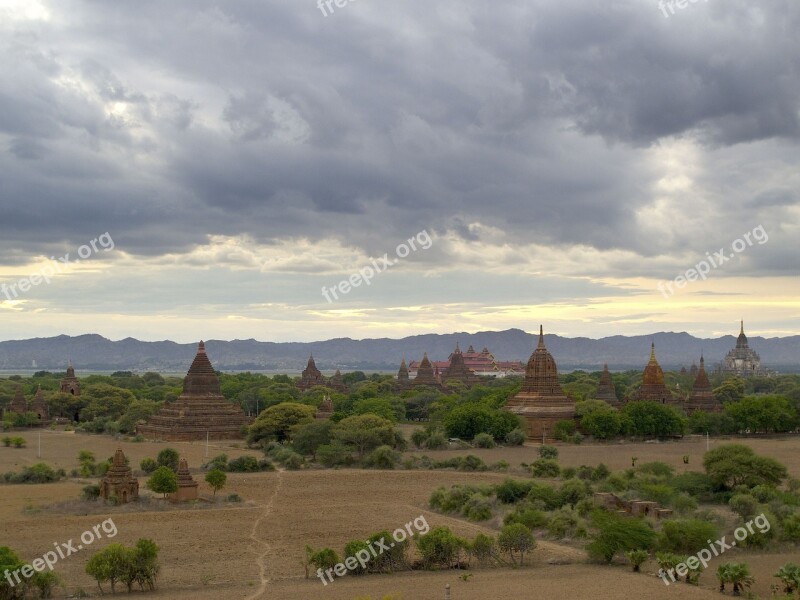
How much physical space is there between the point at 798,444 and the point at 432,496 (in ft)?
129

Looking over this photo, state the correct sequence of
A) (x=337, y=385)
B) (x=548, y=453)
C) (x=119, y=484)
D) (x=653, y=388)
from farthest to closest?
(x=337, y=385) < (x=653, y=388) < (x=548, y=453) < (x=119, y=484)

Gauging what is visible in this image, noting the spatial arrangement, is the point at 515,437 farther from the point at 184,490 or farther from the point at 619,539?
the point at 619,539

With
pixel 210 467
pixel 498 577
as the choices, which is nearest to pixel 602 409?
pixel 210 467

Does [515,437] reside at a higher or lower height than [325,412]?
lower

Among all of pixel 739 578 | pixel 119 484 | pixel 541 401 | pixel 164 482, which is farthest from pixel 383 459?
pixel 739 578

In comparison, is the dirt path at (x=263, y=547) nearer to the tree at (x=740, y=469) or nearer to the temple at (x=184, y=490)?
the temple at (x=184, y=490)

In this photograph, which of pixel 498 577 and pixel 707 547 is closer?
pixel 498 577

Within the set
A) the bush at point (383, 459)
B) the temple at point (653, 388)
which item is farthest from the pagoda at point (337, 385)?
the bush at point (383, 459)

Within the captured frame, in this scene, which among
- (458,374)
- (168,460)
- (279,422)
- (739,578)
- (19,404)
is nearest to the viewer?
(739,578)

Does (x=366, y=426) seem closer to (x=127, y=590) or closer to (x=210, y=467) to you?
(x=210, y=467)

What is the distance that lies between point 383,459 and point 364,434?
4413 mm

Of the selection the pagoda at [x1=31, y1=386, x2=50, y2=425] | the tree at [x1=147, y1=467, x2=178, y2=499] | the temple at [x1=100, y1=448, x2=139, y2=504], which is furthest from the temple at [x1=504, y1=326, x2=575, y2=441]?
the pagoda at [x1=31, y1=386, x2=50, y2=425]

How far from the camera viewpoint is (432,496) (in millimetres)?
43594

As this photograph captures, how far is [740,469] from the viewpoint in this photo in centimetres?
4450
